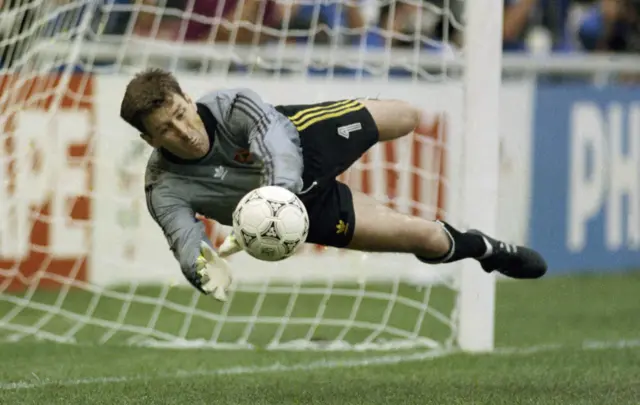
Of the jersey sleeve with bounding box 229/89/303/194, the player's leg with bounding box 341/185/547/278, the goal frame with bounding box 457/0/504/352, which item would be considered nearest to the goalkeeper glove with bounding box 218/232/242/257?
the jersey sleeve with bounding box 229/89/303/194

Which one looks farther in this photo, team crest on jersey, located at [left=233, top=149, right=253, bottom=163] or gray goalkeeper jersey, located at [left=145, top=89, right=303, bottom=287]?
team crest on jersey, located at [left=233, top=149, right=253, bottom=163]

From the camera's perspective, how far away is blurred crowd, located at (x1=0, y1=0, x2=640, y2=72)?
27.6ft

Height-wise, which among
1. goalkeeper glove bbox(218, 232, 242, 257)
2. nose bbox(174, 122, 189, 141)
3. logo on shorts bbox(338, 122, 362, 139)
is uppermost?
logo on shorts bbox(338, 122, 362, 139)

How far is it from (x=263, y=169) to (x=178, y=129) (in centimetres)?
47

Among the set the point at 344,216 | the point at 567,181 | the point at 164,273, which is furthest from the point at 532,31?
the point at 344,216

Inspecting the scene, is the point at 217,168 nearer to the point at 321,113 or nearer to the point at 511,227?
the point at 321,113

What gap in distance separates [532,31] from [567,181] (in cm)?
180

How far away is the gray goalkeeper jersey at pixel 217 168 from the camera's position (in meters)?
5.58

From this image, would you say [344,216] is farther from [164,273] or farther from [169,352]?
[164,273]

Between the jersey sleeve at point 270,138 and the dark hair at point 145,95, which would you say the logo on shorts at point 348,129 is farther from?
the dark hair at point 145,95

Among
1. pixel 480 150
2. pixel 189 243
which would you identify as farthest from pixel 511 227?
pixel 189 243

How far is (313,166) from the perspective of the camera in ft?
19.8

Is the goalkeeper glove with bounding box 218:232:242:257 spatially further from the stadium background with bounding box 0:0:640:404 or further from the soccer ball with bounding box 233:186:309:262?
the stadium background with bounding box 0:0:640:404

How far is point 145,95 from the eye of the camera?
5.57m
